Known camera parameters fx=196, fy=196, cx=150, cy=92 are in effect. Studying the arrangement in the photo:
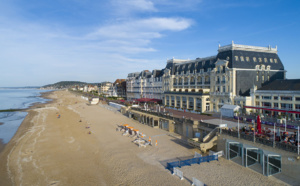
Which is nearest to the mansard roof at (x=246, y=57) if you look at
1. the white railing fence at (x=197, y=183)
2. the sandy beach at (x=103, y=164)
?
the sandy beach at (x=103, y=164)

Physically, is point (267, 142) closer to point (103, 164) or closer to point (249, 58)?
point (103, 164)

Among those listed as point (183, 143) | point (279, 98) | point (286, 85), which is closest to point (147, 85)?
point (183, 143)

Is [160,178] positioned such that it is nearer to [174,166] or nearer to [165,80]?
[174,166]

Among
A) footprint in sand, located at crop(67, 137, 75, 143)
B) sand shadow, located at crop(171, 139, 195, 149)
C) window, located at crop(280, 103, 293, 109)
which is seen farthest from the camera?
footprint in sand, located at crop(67, 137, 75, 143)

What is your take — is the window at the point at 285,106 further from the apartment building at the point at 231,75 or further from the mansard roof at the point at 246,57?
the mansard roof at the point at 246,57

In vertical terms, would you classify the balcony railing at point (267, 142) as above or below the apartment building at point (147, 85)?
below

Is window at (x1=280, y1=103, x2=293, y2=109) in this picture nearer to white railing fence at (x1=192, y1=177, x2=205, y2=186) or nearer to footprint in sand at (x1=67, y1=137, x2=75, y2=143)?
white railing fence at (x1=192, y1=177, x2=205, y2=186)

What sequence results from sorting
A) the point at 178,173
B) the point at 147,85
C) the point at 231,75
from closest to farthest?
the point at 178,173, the point at 231,75, the point at 147,85

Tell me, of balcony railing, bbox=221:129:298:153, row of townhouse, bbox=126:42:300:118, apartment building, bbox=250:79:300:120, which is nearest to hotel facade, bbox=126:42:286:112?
row of townhouse, bbox=126:42:300:118

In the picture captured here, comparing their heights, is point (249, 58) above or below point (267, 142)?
above

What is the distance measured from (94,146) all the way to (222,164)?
61.7 ft

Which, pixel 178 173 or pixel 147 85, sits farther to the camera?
pixel 147 85

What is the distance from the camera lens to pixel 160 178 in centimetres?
1933

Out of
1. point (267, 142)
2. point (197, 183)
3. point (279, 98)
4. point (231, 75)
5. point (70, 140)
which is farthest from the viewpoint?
point (231, 75)
